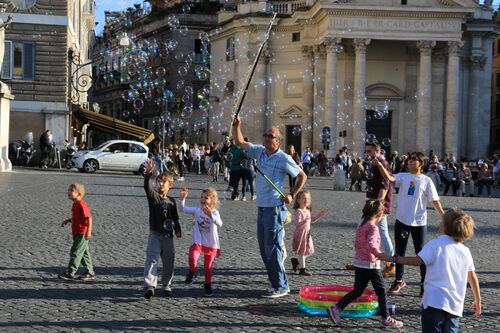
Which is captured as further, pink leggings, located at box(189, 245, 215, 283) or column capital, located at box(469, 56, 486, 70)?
column capital, located at box(469, 56, 486, 70)

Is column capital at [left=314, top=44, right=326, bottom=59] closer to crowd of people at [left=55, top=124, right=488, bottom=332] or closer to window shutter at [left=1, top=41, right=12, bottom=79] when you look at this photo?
window shutter at [left=1, top=41, right=12, bottom=79]

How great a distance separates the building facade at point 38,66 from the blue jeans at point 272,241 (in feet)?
94.5

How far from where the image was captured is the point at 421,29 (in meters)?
49.4

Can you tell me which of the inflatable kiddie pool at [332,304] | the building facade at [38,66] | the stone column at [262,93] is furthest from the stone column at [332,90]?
Answer: the inflatable kiddie pool at [332,304]

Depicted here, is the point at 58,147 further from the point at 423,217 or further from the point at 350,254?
the point at 423,217

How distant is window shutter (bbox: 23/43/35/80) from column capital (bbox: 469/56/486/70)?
2865 cm

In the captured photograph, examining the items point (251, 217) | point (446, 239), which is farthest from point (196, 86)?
point (446, 239)

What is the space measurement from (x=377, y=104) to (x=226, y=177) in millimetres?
21122

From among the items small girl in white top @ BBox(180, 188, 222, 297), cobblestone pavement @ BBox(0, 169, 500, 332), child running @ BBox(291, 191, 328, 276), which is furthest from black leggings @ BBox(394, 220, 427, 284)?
small girl in white top @ BBox(180, 188, 222, 297)

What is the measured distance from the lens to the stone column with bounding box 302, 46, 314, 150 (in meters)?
Answer: 52.8

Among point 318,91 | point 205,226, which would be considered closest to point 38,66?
point 318,91

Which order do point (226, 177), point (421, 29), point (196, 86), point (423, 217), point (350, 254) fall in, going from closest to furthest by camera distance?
point (423, 217) → point (350, 254) → point (226, 177) → point (421, 29) → point (196, 86)

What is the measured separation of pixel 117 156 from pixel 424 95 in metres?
21.3

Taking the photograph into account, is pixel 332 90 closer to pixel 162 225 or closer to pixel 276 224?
pixel 276 224
